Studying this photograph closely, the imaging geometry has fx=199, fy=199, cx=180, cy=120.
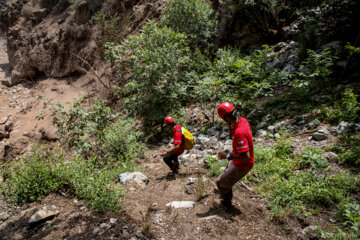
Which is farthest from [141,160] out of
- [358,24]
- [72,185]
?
[358,24]

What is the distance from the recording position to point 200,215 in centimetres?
302

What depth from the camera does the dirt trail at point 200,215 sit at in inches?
104

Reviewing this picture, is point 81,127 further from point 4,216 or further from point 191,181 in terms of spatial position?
point 191,181

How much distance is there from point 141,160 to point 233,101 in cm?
310

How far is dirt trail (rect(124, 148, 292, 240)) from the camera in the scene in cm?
263

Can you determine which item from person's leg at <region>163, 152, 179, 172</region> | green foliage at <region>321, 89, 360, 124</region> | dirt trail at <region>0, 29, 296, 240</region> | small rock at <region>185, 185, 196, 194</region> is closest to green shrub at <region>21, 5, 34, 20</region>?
dirt trail at <region>0, 29, 296, 240</region>

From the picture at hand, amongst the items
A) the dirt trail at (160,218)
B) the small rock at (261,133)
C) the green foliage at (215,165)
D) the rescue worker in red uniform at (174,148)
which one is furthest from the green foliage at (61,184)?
the small rock at (261,133)

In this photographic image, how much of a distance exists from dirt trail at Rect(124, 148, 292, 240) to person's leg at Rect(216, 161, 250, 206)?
0.23 meters

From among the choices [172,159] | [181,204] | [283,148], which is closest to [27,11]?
[172,159]

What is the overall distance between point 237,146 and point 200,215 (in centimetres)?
129

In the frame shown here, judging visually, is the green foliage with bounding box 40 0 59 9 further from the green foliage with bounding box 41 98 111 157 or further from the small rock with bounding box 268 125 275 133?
the small rock with bounding box 268 125 275 133

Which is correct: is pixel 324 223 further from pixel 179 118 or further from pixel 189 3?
pixel 189 3

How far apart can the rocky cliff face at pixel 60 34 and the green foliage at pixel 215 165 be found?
11363 millimetres

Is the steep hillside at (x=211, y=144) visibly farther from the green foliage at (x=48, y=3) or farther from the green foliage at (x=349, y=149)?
the green foliage at (x=48, y=3)
